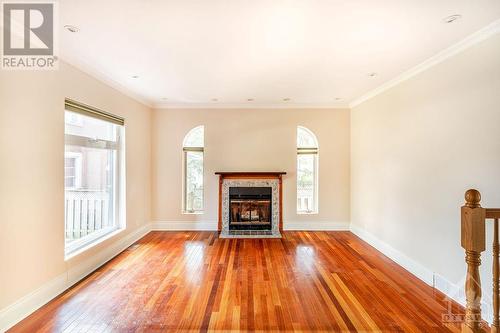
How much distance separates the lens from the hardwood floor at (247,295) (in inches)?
87.2

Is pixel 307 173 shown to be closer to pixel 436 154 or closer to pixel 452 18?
pixel 436 154

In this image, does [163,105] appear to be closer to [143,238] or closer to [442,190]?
[143,238]

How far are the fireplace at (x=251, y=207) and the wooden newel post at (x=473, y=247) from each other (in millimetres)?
3842

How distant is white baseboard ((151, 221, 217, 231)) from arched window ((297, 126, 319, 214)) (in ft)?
6.23

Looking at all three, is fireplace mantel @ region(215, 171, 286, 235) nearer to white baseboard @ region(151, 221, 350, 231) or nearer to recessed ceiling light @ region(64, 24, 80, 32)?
white baseboard @ region(151, 221, 350, 231)

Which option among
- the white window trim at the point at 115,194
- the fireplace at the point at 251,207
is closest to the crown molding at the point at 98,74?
the white window trim at the point at 115,194

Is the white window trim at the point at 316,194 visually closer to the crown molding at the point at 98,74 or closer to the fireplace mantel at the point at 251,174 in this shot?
the fireplace mantel at the point at 251,174

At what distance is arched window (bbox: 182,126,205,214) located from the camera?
537 centimetres

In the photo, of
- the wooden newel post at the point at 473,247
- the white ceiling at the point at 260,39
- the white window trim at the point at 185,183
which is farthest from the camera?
the white window trim at the point at 185,183

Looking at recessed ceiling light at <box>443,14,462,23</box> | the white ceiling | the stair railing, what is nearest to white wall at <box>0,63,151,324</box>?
the white ceiling

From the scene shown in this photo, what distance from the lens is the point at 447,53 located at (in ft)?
8.77

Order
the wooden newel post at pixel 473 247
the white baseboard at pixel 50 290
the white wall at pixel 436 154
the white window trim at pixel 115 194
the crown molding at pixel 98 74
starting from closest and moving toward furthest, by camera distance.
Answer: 1. the wooden newel post at pixel 473 247
2. the white baseboard at pixel 50 290
3. the white wall at pixel 436 154
4. the crown molding at pixel 98 74
5. the white window trim at pixel 115 194

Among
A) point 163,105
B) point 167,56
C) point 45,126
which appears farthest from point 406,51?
point 163,105

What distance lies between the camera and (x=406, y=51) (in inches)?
107
